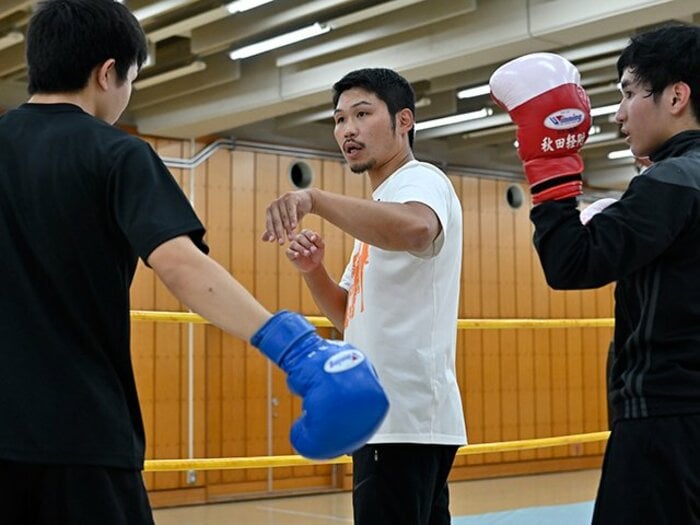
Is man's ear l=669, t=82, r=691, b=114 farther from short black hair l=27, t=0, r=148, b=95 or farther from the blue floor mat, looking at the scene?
the blue floor mat

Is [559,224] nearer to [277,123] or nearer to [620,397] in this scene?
[620,397]

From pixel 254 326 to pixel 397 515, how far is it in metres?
1.05

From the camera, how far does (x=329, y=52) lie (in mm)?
7801

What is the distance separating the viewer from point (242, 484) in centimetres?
985

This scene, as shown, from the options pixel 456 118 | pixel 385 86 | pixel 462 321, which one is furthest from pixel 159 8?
pixel 385 86

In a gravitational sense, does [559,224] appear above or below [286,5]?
below

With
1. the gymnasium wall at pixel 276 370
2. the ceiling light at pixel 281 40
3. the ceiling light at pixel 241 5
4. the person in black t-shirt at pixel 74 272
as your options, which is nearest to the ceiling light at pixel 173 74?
the ceiling light at pixel 281 40

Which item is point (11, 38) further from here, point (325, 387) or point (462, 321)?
point (325, 387)

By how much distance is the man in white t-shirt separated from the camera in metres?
2.40

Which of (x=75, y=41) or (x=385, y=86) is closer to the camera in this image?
(x=75, y=41)

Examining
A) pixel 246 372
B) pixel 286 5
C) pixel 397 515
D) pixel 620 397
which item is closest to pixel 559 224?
pixel 620 397

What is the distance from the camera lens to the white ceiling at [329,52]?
670cm

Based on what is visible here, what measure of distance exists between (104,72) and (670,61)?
1.10 metres

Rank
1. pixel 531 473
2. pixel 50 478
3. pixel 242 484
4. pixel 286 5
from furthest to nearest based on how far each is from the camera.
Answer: pixel 531 473, pixel 242 484, pixel 286 5, pixel 50 478
